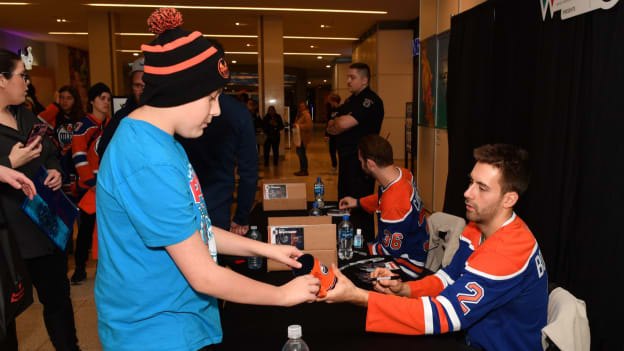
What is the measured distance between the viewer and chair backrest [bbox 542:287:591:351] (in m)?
1.35

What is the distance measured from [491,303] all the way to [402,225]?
1059 mm

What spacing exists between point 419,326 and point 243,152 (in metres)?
1.41

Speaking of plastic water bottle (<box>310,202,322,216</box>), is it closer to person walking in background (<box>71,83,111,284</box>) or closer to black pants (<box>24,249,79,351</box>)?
black pants (<box>24,249,79,351</box>)

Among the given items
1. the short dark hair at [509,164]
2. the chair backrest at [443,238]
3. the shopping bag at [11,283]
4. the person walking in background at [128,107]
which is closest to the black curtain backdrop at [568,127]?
the chair backrest at [443,238]

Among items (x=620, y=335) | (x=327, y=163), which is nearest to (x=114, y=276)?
(x=620, y=335)

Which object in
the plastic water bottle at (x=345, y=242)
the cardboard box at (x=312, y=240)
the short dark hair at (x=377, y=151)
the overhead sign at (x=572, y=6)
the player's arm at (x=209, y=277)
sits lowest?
the plastic water bottle at (x=345, y=242)

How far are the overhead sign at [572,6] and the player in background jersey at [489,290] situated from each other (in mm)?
1240

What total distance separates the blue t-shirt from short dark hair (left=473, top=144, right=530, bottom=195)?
1154 mm

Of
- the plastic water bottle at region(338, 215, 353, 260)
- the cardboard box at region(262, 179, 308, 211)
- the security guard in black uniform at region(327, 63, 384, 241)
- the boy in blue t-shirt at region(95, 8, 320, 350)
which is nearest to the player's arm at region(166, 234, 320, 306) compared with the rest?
the boy in blue t-shirt at region(95, 8, 320, 350)

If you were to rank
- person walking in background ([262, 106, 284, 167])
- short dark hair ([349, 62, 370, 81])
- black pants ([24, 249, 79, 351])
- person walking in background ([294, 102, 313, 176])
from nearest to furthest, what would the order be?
black pants ([24, 249, 79, 351]) → short dark hair ([349, 62, 370, 81]) → person walking in background ([294, 102, 313, 176]) → person walking in background ([262, 106, 284, 167])

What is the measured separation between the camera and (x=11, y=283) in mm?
1610

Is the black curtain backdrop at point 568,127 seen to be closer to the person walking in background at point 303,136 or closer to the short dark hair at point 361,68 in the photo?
the short dark hair at point 361,68

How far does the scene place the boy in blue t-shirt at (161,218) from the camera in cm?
89

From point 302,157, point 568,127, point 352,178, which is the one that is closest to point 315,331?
point 568,127
